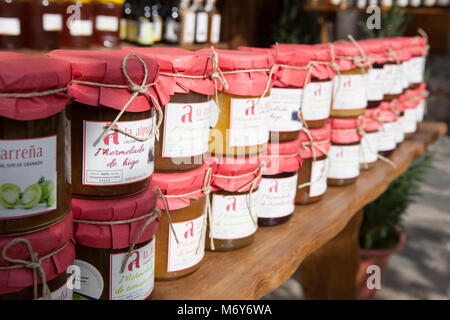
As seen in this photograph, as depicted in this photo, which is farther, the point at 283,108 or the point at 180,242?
the point at 283,108

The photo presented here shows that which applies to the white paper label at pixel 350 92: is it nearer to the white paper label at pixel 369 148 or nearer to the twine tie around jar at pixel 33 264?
the white paper label at pixel 369 148

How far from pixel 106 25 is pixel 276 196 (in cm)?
141

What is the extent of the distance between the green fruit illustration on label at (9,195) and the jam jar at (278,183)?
63cm

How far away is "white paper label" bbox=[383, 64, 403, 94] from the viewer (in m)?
1.67

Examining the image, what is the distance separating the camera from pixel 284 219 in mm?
1177

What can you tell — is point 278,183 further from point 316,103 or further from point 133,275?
point 133,275

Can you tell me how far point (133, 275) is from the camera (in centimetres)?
75

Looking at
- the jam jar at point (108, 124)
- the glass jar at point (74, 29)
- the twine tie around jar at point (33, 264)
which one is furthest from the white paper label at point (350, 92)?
the glass jar at point (74, 29)

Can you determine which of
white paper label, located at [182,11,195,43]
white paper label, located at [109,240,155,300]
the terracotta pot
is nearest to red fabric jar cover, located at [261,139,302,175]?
white paper label, located at [109,240,155,300]

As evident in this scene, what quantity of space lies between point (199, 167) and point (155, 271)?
0.20 metres

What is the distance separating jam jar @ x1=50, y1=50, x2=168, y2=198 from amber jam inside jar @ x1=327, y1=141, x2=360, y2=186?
0.82 metres

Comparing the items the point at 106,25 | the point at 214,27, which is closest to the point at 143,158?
the point at 106,25

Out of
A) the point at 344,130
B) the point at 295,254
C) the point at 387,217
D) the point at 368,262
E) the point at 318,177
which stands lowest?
the point at 368,262

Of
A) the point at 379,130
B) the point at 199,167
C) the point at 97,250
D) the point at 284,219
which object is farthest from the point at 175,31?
the point at 97,250
